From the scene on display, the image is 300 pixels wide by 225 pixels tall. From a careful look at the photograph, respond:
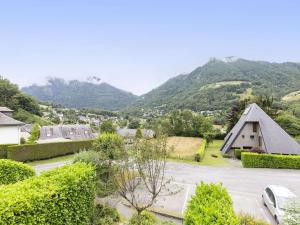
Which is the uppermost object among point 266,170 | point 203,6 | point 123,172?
point 203,6

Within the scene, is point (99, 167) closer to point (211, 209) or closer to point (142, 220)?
point (142, 220)

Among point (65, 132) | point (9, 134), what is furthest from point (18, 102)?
point (9, 134)

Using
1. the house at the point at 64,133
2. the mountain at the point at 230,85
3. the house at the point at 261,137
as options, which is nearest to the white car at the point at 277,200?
the house at the point at 261,137

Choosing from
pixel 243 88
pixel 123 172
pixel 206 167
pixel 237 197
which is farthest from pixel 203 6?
pixel 243 88

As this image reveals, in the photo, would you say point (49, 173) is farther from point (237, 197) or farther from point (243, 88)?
point (243, 88)

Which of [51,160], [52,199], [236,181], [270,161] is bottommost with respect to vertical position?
[236,181]

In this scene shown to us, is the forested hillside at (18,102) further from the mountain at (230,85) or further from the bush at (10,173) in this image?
the bush at (10,173)

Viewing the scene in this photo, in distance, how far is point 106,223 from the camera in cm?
1231

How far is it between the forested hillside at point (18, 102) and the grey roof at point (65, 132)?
42.5 meters

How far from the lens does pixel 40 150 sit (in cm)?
3400

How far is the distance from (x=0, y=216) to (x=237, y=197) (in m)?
16.1

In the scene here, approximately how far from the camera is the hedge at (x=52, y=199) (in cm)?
739

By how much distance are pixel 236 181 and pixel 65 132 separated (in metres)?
47.5

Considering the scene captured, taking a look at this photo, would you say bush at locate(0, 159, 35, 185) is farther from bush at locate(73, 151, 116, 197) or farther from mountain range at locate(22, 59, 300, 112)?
mountain range at locate(22, 59, 300, 112)
